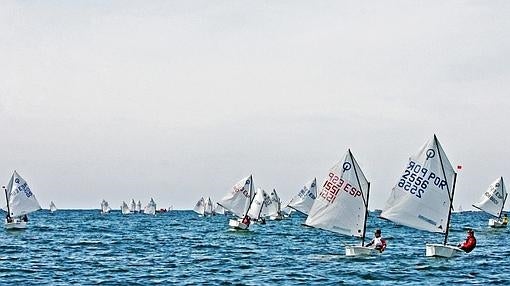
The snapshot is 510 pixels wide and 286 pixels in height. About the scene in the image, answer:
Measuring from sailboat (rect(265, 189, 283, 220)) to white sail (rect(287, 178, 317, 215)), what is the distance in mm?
17869

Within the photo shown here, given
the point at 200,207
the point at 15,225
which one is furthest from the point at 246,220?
the point at 200,207

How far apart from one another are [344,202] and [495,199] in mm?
66601

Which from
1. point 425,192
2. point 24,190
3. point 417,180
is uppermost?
point 24,190

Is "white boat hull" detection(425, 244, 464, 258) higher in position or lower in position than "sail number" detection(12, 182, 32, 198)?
lower

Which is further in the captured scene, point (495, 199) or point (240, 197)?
point (495, 199)

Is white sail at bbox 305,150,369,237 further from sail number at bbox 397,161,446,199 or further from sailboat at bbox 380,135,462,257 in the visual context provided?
sail number at bbox 397,161,446,199

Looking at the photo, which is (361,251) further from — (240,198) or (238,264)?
(240,198)

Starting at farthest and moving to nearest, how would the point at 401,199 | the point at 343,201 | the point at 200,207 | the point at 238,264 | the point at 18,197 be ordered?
the point at 200,207
the point at 18,197
the point at 343,201
the point at 238,264
the point at 401,199

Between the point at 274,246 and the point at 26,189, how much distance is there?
34.1 m

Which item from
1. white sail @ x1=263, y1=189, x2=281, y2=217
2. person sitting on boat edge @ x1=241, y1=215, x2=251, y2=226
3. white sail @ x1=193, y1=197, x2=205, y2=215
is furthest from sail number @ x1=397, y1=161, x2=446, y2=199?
white sail @ x1=193, y1=197, x2=205, y2=215

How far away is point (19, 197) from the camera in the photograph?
293 ft

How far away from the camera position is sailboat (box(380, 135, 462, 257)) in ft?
164

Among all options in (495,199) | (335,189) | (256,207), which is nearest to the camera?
(335,189)

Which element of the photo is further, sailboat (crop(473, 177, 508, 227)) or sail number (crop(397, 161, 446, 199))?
sailboat (crop(473, 177, 508, 227))
